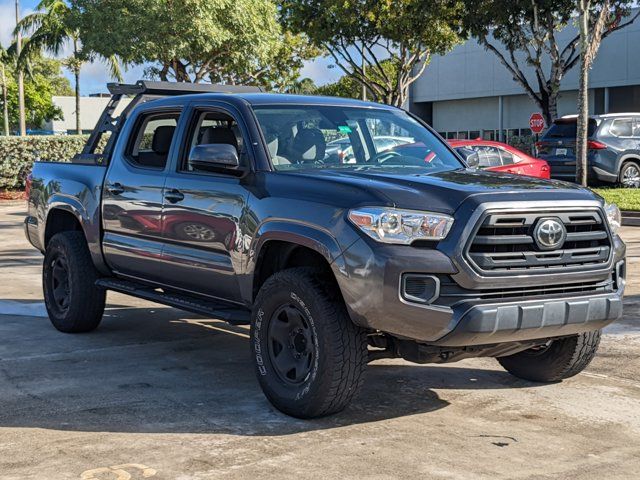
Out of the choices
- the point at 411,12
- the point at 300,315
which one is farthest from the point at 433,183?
the point at 411,12

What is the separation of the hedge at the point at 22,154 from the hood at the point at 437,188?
23.9 meters

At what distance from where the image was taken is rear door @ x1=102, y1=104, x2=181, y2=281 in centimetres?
687

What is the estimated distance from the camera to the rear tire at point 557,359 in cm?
604

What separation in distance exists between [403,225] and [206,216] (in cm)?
169

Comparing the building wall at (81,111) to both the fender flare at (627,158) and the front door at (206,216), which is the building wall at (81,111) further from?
the front door at (206,216)

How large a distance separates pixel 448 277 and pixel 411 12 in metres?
26.8

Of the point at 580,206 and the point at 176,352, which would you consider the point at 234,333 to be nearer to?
the point at 176,352

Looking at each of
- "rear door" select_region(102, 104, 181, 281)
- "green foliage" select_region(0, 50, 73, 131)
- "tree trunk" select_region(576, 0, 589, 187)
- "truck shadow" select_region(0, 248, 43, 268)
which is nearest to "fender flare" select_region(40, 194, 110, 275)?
"rear door" select_region(102, 104, 181, 281)

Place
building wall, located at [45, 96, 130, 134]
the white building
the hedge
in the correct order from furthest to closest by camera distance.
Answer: building wall, located at [45, 96, 130, 134] → the white building → the hedge

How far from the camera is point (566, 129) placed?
2252 centimetres

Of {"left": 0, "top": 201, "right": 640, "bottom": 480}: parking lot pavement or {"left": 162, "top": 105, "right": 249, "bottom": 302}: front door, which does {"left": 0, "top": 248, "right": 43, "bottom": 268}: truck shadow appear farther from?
{"left": 162, "top": 105, "right": 249, "bottom": 302}: front door

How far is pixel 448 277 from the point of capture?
4.97m

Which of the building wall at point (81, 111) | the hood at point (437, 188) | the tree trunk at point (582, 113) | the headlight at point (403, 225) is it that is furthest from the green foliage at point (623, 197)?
the building wall at point (81, 111)

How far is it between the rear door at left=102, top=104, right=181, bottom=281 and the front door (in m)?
0.19
